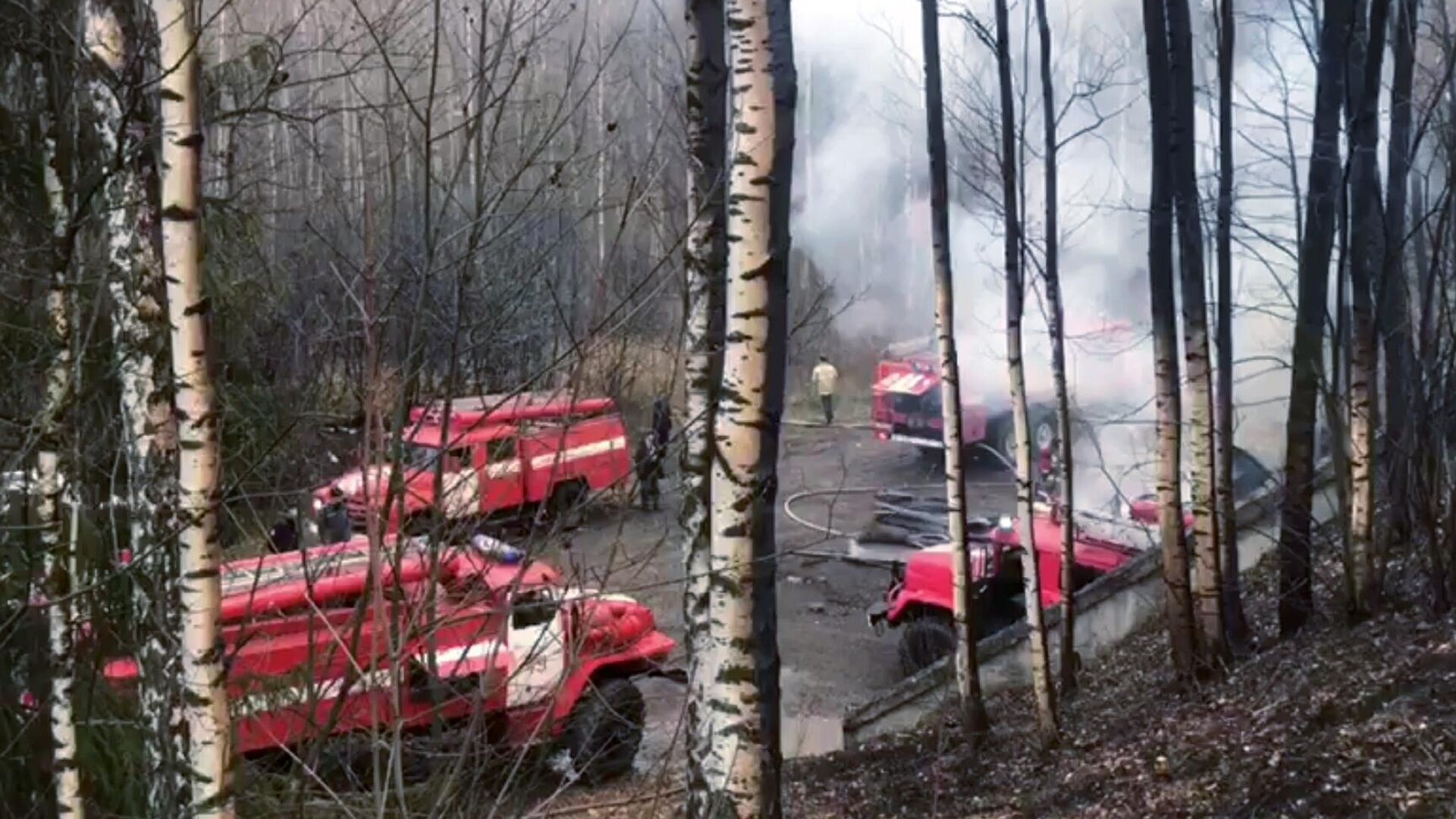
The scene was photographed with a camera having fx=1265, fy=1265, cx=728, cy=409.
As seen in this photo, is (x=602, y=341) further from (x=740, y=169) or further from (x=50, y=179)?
(x=50, y=179)

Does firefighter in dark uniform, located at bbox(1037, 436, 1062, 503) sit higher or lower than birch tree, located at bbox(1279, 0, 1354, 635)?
lower

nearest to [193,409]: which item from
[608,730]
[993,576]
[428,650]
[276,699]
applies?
[428,650]

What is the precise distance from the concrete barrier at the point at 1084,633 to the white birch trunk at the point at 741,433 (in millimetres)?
5969

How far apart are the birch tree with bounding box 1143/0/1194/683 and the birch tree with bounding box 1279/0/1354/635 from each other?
723mm

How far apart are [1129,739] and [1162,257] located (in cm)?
305

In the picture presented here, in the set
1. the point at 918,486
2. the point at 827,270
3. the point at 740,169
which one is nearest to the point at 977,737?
the point at 740,169

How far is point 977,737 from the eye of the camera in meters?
8.78

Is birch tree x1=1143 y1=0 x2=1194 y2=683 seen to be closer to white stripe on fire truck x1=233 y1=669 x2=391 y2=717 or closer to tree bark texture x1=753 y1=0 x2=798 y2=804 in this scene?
tree bark texture x1=753 y1=0 x2=798 y2=804

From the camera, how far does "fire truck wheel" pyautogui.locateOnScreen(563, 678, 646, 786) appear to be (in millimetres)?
8562

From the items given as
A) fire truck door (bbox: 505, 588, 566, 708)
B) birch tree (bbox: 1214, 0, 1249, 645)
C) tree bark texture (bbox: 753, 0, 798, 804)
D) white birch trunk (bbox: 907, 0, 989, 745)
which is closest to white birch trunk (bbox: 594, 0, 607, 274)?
tree bark texture (bbox: 753, 0, 798, 804)

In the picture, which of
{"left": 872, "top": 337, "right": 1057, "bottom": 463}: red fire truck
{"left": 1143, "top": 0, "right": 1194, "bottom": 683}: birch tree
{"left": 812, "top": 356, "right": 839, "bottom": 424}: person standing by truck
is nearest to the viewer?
{"left": 1143, "top": 0, "right": 1194, "bottom": 683}: birch tree

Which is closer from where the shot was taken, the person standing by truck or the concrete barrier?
the concrete barrier

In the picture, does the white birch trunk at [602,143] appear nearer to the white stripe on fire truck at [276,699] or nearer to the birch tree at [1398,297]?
the white stripe on fire truck at [276,699]

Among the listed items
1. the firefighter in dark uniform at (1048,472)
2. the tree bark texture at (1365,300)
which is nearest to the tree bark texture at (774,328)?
the tree bark texture at (1365,300)
